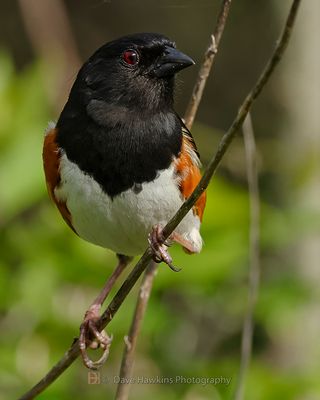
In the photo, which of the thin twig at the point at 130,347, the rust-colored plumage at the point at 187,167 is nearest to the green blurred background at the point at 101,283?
the rust-colored plumage at the point at 187,167

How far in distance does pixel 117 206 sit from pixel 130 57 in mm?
527

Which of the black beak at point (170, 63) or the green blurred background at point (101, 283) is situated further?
the green blurred background at point (101, 283)

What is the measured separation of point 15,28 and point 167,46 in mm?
5373

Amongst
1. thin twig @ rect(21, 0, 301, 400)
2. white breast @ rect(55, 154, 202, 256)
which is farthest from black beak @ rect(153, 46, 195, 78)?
thin twig @ rect(21, 0, 301, 400)

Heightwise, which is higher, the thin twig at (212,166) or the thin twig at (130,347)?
the thin twig at (212,166)

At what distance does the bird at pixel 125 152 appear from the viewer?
8.91ft

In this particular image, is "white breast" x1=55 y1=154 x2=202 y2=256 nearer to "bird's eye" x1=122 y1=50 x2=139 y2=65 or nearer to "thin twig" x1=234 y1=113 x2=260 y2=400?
"thin twig" x1=234 y1=113 x2=260 y2=400

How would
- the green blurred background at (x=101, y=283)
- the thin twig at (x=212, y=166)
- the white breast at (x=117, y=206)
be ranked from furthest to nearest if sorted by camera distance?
the green blurred background at (x=101, y=283) < the white breast at (x=117, y=206) < the thin twig at (x=212, y=166)

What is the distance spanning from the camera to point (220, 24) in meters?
2.55

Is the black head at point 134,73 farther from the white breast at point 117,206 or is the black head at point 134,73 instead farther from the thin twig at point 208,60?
the white breast at point 117,206

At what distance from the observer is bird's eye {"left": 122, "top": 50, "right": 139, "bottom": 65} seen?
2.88 metres

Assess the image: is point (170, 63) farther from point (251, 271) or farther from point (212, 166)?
point (212, 166)

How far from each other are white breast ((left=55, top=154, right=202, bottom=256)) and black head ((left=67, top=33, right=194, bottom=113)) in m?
0.28

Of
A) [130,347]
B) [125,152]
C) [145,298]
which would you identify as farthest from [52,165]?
[130,347]
